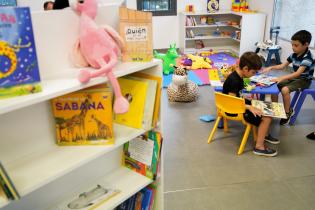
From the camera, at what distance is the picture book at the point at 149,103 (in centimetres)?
136

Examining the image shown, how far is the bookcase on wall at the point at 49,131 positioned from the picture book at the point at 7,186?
0.03 meters

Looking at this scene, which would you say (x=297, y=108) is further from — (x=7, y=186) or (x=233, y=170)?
(x=7, y=186)

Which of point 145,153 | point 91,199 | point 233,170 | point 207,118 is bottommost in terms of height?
point 233,170

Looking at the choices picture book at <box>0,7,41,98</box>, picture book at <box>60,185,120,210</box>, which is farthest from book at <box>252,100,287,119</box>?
picture book at <box>0,7,41,98</box>

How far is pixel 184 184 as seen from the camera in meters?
2.27

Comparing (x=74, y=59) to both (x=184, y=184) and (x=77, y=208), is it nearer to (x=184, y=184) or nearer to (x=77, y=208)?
(x=77, y=208)

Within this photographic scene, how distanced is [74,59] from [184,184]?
1.43m

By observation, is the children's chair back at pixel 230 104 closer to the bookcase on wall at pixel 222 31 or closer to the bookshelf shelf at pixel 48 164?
the bookshelf shelf at pixel 48 164

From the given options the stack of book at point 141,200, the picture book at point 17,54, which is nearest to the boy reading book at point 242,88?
the stack of book at point 141,200

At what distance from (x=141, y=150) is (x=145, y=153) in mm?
31

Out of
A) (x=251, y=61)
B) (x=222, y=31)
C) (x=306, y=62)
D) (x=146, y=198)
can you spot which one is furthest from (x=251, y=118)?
(x=222, y=31)

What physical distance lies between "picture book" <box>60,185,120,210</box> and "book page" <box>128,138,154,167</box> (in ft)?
0.66

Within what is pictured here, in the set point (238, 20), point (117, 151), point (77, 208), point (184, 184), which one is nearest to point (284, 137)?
point (184, 184)

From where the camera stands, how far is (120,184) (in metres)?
1.52
